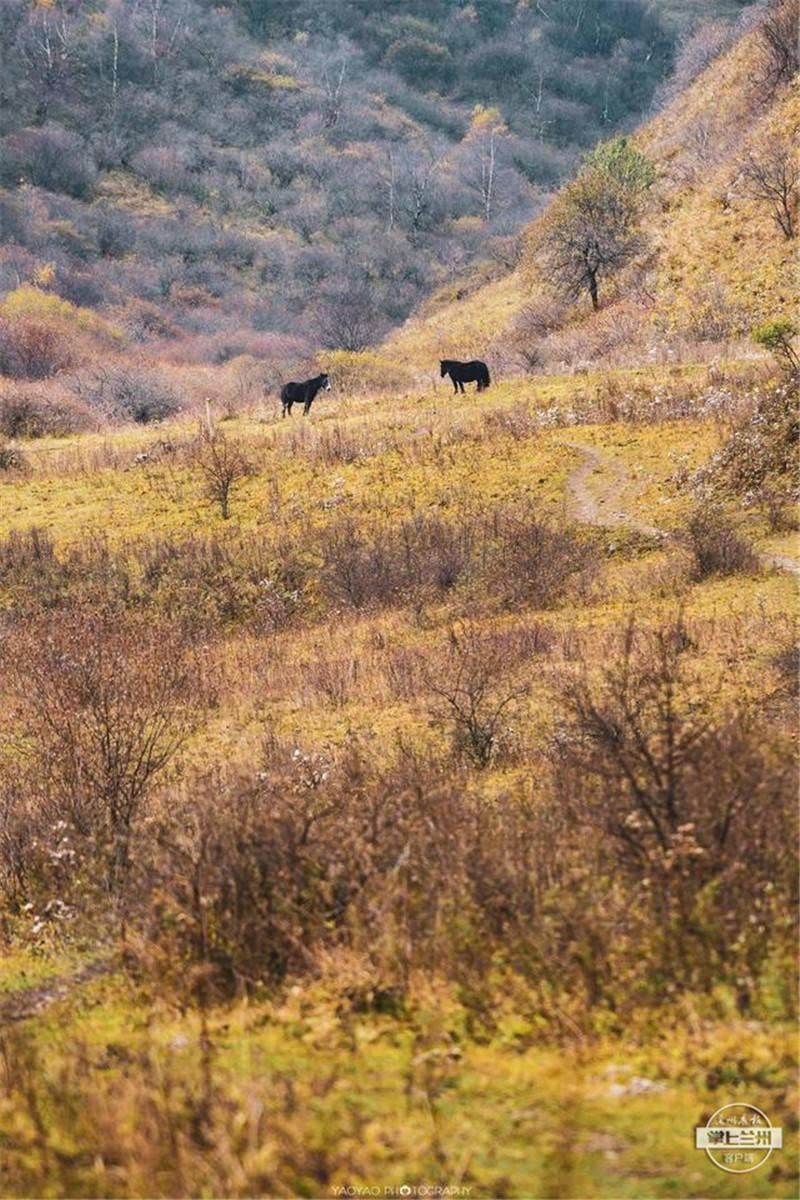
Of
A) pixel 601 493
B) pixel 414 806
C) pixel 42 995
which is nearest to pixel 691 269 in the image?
pixel 601 493

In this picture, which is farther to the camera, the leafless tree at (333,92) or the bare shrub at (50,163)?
the leafless tree at (333,92)

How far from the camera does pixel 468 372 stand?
105ft

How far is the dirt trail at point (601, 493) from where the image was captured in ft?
64.1

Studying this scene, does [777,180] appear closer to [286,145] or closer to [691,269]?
[691,269]

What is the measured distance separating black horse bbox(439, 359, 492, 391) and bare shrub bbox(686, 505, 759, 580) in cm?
1579

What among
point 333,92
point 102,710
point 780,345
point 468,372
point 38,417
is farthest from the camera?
point 333,92

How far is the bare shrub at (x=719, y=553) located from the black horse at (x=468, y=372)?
1579cm

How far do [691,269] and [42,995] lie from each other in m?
39.2

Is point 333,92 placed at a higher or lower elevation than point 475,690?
higher

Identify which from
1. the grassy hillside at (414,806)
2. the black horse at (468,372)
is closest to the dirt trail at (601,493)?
the grassy hillside at (414,806)

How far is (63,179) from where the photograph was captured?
83688 mm

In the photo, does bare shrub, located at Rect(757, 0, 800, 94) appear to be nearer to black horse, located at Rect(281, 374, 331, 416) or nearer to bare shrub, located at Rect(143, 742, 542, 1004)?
black horse, located at Rect(281, 374, 331, 416)

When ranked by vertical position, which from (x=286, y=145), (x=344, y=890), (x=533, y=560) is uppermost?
(x=286, y=145)

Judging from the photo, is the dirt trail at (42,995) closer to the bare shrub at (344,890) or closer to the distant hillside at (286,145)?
the bare shrub at (344,890)
